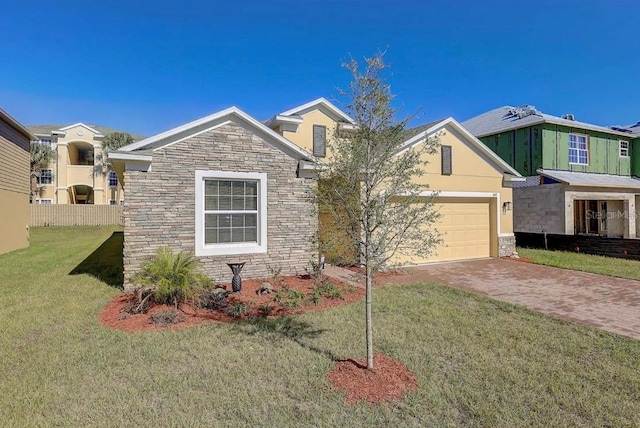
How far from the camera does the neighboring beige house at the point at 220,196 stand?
797cm

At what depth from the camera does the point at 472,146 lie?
506 inches

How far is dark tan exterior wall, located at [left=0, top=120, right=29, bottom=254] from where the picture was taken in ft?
46.7

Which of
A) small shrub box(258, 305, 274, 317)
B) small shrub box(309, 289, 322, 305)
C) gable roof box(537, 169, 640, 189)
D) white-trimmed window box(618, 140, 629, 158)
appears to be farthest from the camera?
white-trimmed window box(618, 140, 629, 158)

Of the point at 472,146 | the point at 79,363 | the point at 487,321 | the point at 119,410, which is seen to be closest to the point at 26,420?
the point at 119,410

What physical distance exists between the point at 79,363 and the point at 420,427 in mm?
4204

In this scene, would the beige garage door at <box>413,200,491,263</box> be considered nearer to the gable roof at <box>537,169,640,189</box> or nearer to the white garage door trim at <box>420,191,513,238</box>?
the white garage door trim at <box>420,191,513,238</box>

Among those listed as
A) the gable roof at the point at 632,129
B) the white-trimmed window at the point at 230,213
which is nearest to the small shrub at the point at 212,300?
the white-trimmed window at the point at 230,213

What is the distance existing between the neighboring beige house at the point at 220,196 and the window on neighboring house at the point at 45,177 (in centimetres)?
2875

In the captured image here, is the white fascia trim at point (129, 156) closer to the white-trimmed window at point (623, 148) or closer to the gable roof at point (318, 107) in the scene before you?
the gable roof at point (318, 107)

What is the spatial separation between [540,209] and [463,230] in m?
6.84

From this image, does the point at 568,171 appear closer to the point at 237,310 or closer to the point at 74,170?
the point at 237,310

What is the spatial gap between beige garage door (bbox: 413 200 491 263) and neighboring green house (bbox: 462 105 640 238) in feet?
18.0

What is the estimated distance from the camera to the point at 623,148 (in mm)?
20562

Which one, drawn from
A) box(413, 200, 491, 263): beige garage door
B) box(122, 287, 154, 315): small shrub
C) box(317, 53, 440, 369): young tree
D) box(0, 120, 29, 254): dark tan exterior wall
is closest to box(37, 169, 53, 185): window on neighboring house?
box(0, 120, 29, 254): dark tan exterior wall
